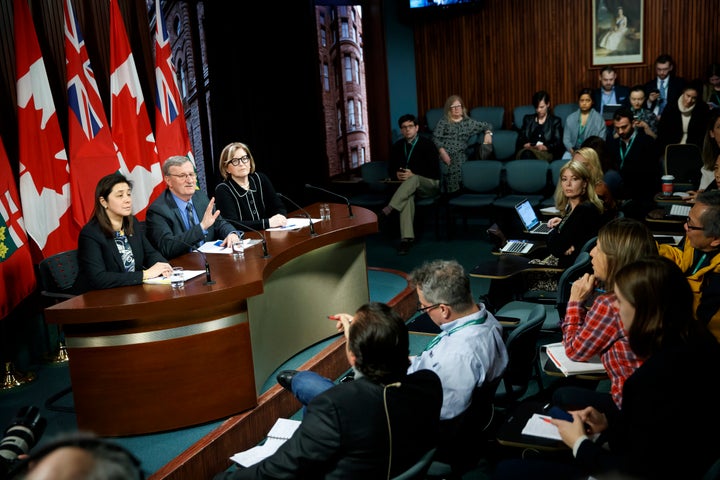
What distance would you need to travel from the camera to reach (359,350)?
254 centimetres

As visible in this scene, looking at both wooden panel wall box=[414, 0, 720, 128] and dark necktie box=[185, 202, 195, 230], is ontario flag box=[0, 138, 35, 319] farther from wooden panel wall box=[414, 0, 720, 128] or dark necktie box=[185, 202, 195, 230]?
wooden panel wall box=[414, 0, 720, 128]

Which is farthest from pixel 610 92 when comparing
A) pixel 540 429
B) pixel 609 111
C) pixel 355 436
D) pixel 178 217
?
pixel 355 436

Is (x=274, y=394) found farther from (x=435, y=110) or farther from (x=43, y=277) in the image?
(x=435, y=110)

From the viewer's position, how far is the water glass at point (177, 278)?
13.0 feet

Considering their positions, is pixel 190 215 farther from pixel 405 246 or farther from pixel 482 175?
pixel 482 175

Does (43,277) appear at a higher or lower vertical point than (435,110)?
lower

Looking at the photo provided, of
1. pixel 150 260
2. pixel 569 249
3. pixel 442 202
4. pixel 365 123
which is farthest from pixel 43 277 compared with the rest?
pixel 365 123

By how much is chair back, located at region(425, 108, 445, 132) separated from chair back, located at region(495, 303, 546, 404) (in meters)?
6.60

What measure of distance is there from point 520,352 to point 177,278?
1834 millimetres

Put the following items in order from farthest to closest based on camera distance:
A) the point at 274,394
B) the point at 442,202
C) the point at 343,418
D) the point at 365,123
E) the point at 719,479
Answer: the point at 365,123 → the point at 442,202 → the point at 274,394 → the point at 343,418 → the point at 719,479

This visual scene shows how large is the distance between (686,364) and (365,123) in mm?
8016

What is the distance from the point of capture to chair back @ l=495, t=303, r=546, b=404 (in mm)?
3357

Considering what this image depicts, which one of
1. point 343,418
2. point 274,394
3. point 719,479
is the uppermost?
point 343,418

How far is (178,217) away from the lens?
4801 mm
